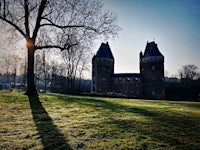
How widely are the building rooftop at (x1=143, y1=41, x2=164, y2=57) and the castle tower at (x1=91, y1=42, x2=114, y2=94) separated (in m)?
13.0

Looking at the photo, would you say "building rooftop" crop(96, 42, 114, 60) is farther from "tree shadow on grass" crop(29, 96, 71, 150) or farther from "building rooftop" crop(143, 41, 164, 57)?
"tree shadow on grass" crop(29, 96, 71, 150)

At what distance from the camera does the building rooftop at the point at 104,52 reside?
2881 inches

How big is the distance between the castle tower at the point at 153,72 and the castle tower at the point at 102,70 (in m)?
12.4

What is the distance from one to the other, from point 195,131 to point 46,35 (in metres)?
15.7

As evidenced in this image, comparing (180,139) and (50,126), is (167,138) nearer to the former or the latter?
(180,139)

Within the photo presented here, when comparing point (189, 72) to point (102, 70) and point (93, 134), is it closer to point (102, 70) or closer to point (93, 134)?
point (102, 70)

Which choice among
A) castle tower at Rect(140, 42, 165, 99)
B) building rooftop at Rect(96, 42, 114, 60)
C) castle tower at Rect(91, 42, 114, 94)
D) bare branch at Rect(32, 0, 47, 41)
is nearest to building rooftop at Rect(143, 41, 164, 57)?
castle tower at Rect(140, 42, 165, 99)

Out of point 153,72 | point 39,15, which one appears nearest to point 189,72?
point 153,72

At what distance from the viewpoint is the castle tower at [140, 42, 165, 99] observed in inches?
2665


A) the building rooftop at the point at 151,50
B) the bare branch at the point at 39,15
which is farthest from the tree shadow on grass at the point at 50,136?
the building rooftop at the point at 151,50

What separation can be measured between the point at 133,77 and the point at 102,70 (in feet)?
38.1

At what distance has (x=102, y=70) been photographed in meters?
73.4

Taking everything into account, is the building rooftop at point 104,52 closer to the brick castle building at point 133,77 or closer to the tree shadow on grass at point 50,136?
the brick castle building at point 133,77

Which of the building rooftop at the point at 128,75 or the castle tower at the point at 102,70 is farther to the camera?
the building rooftop at the point at 128,75
